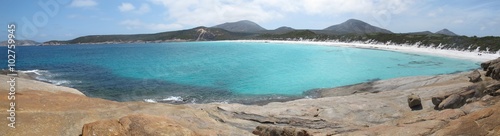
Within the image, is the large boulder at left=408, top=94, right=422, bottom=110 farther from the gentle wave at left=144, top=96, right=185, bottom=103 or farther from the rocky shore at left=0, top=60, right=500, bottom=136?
the gentle wave at left=144, top=96, right=185, bottom=103

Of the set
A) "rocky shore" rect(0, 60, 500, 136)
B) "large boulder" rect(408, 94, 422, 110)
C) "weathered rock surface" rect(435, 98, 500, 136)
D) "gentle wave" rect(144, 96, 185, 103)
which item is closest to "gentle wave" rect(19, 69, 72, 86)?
"gentle wave" rect(144, 96, 185, 103)

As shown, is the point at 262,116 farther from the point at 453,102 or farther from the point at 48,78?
the point at 48,78

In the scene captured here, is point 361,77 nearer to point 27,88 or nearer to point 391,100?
point 391,100

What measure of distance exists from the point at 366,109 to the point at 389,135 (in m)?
7.29

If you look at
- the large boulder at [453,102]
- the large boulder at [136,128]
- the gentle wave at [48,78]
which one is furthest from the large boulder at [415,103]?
the gentle wave at [48,78]

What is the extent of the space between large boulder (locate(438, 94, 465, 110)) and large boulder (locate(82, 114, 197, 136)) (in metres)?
12.1

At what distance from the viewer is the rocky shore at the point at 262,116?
8.55 metres

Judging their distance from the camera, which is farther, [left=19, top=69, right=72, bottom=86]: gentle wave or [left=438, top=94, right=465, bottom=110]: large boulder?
[left=19, top=69, right=72, bottom=86]: gentle wave

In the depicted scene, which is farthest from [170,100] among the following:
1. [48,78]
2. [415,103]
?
[48,78]

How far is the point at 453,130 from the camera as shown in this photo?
873 centimetres

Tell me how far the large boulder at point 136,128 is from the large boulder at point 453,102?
1207 centimetres

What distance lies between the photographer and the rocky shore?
28.0ft

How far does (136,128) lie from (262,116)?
7.71 metres

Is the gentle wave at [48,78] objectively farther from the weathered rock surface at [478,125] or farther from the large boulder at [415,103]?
the weathered rock surface at [478,125]
